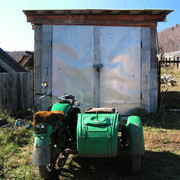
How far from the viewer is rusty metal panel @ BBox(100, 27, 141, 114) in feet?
27.5

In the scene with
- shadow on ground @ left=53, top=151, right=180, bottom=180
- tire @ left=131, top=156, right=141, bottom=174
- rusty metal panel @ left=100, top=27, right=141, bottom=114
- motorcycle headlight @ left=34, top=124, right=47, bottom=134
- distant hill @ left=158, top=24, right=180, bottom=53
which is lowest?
shadow on ground @ left=53, top=151, right=180, bottom=180

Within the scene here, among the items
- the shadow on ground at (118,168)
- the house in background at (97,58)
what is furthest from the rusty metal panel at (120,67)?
the shadow on ground at (118,168)

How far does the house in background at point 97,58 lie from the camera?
8.36 metres

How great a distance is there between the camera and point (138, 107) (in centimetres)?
845

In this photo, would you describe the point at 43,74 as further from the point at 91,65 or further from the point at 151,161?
the point at 151,161

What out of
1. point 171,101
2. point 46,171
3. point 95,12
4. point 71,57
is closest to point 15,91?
point 71,57

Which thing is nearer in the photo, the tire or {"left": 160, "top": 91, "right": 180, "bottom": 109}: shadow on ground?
the tire

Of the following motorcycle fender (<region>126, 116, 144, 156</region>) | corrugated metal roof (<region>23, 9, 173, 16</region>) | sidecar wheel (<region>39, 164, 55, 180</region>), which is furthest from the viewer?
corrugated metal roof (<region>23, 9, 173, 16</region>)

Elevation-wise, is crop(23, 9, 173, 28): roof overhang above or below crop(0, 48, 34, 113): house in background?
above

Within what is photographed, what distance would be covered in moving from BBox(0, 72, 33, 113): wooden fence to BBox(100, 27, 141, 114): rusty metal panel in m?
3.25

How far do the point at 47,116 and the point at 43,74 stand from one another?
5.20m

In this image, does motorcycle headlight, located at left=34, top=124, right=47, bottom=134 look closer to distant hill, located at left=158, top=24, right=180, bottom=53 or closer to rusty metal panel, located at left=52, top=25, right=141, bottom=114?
rusty metal panel, located at left=52, top=25, right=141, bottom=114

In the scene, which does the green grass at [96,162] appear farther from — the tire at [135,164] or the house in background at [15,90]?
the house in background at [15,90]

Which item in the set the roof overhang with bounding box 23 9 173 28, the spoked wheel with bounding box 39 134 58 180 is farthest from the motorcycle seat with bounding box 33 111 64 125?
the roof overhang with bounding box 23 9 173 28
